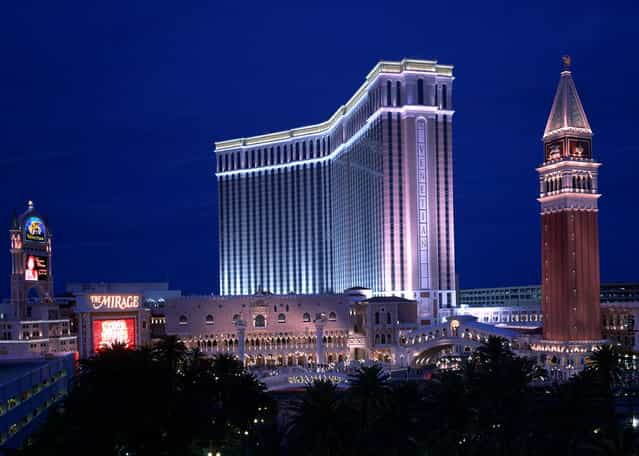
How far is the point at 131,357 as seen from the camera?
161ft

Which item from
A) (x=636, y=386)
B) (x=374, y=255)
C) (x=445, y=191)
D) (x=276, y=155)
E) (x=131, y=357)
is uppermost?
(x=276, y=155)

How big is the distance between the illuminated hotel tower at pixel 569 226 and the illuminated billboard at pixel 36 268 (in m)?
56.1

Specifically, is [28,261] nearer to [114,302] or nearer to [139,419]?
[114,302]

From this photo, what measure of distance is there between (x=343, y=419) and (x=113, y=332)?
60.8m

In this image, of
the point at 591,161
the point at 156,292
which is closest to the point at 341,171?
the point at 156,292

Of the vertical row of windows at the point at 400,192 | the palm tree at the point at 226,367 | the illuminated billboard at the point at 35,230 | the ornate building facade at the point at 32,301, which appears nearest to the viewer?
the palm tree at the point at 226,367

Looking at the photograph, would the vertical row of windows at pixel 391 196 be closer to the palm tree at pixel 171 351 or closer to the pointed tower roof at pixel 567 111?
the pointed tower roof at pixel 567 111

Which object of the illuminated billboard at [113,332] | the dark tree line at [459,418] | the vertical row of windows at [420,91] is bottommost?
the dark tree line at [459,418]

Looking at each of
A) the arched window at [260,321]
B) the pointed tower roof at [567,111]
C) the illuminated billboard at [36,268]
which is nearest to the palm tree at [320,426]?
the pointed tower roof at [567,111]

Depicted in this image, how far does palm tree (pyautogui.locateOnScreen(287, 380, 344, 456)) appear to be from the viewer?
35250 millimetres

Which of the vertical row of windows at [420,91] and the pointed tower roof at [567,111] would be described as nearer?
the pointed tower roof at [567,111]

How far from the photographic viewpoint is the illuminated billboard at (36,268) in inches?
3519

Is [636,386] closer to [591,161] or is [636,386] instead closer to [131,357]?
[591,161]

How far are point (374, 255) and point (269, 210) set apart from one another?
35.1m
